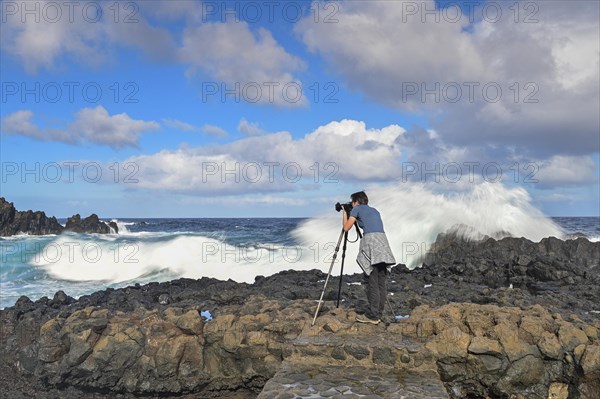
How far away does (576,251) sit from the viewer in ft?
63.1

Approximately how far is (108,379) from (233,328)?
2.14 meters

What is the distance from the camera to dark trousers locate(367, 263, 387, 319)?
24.8 ft

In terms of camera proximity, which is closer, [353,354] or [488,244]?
[353,354]

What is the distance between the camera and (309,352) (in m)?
6.66

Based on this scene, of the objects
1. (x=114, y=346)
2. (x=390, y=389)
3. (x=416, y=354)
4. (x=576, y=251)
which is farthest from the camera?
(x=576, y=251)

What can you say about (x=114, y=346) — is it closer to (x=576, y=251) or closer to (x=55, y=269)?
(x=576, y=251)

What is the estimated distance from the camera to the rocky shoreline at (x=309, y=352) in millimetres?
6477

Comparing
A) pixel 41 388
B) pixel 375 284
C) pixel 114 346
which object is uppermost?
pixel 375 284

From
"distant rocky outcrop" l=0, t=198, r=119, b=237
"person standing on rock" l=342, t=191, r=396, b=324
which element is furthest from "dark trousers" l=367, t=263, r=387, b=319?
"distant rocky outcrop" l=0, t=198, r=119, b=237

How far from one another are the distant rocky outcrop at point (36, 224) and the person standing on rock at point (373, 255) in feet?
187

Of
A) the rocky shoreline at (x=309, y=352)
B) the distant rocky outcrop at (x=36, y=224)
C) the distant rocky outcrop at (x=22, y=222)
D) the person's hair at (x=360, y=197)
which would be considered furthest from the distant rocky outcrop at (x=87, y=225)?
the person's hair at (x=360, y=197)

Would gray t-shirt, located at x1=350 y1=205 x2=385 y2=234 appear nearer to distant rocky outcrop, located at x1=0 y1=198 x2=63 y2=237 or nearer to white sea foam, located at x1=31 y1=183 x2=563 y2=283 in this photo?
white sea foam, located at x1=31 y1=183 x2=563 y2=283

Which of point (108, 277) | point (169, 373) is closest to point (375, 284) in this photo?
point (169, 373)

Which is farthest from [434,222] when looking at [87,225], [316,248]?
[87,225]
